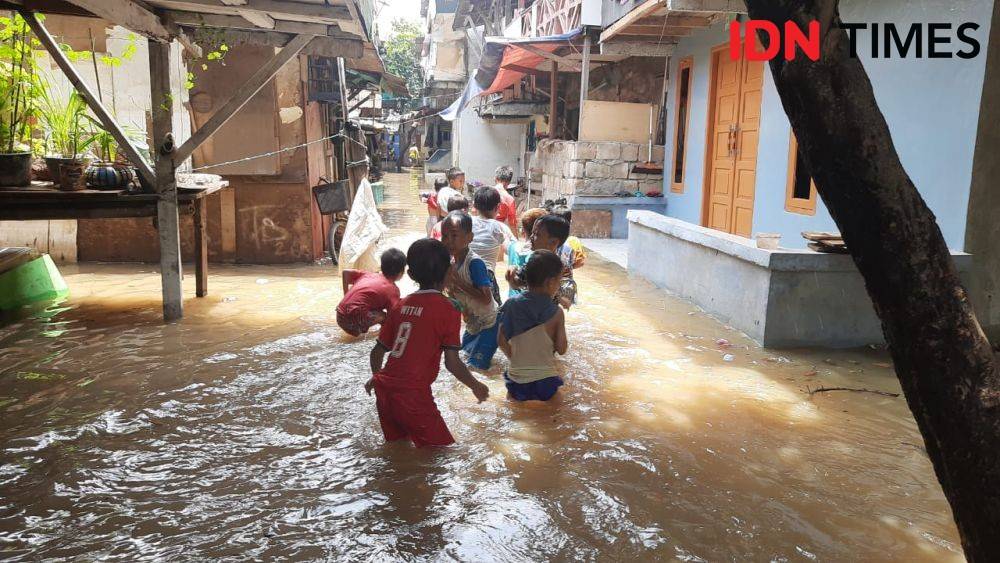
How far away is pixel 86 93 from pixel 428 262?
4553mm

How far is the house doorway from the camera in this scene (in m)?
9.70

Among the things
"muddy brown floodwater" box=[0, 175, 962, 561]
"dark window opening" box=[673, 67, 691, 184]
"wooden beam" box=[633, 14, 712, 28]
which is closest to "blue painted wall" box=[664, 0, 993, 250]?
"muddy brown floodwater" box=[0, 175, 962, 561]

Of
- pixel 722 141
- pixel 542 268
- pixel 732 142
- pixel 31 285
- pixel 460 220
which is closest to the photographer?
pixel 542 268

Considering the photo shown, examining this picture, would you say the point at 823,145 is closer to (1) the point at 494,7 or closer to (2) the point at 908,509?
(2) the point at 908,509

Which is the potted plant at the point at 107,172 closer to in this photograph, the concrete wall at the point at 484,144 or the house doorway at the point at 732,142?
the house doorway at the point at 732,142

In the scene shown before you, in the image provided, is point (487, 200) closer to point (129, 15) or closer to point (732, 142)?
point (129, 15)

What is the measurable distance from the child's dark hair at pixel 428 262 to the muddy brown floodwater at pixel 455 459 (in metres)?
0.97

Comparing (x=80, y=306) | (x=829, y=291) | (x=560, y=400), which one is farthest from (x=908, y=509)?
(x=80, y=306)

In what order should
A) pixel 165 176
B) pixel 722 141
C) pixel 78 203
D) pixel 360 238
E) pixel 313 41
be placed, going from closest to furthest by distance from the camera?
pixel 78 203
pixel 165 176
pixel 360 238
pixel 313 41
pixel 722 141

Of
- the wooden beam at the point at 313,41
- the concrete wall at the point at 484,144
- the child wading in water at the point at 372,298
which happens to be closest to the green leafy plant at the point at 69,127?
the wooden beam at the point at 313,41

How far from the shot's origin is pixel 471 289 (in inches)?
202

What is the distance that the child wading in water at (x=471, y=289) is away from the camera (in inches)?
197

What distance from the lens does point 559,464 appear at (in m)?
3.85

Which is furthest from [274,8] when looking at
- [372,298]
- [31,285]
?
[31,285]
